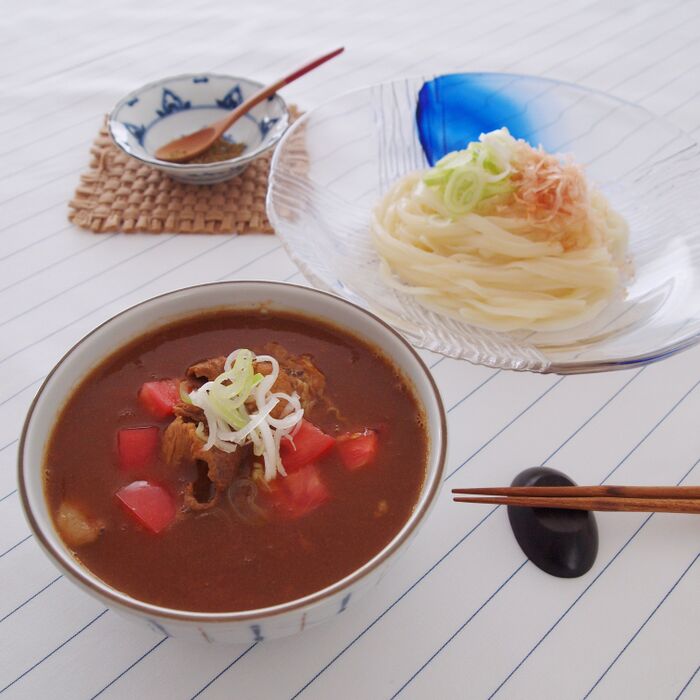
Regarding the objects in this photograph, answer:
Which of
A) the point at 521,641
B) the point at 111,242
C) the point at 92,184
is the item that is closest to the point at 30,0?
the point at 92,184

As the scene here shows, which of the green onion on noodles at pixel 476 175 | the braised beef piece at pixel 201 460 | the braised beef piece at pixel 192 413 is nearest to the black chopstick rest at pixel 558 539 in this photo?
the braised beef piece at pixel 201 460

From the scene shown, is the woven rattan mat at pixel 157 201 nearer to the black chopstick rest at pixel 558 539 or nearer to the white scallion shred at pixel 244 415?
the white scallion shred at pixel 244 415

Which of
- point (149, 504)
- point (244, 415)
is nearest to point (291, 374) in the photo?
point (244, 415)

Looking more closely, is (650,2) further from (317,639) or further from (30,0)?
(317,639)

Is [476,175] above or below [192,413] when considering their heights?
above

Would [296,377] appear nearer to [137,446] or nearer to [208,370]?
[208,370]
